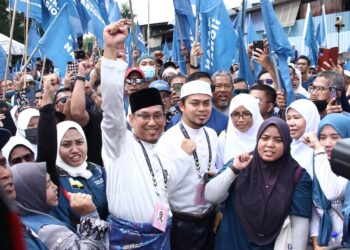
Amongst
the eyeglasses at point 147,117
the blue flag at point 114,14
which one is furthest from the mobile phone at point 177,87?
the blue flag at point 114,14

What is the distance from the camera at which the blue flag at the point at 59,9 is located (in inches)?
280

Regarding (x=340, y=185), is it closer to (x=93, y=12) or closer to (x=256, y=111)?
(x=256, y=111)

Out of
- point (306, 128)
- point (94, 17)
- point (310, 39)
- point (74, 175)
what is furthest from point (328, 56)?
point (310, 39)

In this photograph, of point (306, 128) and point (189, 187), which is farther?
point (306, 128)

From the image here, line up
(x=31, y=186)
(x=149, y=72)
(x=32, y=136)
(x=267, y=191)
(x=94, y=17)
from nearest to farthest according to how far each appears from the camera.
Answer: (x=31, y=186) < (x=267, y=191) < (x=32, y=136) < (x=149, y=72) < (x=94, y=17)

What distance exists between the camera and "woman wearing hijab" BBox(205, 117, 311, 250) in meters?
2.96

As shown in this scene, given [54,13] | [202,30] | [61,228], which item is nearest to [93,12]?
[54,13]

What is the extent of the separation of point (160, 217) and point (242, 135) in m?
1.22

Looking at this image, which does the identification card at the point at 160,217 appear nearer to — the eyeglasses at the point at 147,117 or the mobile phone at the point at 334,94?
the eyeglasses at the point at 147,117

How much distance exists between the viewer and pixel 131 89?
14.9 feet

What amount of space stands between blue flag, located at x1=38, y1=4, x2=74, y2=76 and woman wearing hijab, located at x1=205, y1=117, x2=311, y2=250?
4003mm

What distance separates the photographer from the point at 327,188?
2869 mm

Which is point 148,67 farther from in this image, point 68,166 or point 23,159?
point 23,159

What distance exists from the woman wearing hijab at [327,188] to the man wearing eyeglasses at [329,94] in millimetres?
767
